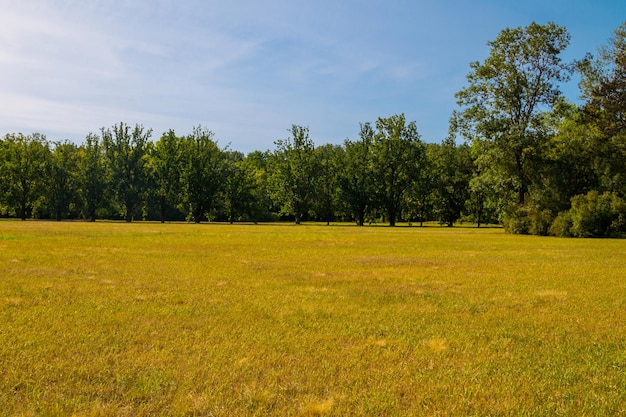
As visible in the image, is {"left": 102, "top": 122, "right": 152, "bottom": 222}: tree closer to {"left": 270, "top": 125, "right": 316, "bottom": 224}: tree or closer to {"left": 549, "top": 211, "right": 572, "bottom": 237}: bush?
{"left": 270, "top": 125, "right": 316, "bottom": 224}: tree

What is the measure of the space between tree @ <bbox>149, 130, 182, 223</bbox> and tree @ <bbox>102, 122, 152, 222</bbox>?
7.09 ft

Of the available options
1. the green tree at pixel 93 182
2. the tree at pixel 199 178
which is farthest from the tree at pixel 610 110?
the green tree at pixel 93 182

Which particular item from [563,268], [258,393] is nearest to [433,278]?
[563,268]

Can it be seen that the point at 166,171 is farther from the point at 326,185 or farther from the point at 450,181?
the point at 450,181

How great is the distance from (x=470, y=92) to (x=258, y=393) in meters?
47.3

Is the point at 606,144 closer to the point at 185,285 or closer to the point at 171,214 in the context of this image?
the point at 185,285

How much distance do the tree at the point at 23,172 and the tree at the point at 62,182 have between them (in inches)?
52.2

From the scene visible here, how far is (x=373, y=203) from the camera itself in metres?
78.0

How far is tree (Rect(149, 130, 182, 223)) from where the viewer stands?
80750 mm

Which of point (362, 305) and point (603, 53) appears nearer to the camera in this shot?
point (362, 305)

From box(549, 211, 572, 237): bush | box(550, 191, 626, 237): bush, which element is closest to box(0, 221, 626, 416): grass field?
box(550, 191, 626, 237): bush

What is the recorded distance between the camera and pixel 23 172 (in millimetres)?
76812

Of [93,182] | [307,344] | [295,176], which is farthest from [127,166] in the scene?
[307,344]

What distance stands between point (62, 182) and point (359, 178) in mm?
53247
